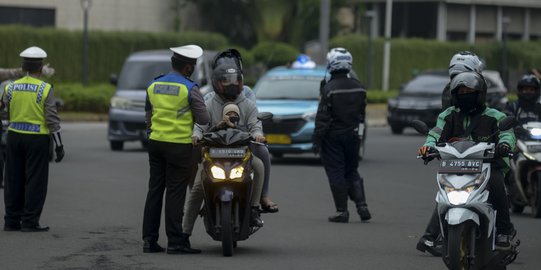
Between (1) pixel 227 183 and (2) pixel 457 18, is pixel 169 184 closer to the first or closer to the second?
(1) pixel 227 183

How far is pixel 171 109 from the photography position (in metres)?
11.6

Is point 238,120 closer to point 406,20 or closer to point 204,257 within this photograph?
point 204,257

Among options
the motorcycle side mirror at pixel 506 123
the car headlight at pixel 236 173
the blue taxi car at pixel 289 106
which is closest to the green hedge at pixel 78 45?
the blue taxi car at pixel 289 106

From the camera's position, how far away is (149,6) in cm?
5084

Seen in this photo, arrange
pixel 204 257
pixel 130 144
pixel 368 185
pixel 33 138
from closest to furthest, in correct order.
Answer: pixel 204 257, pixel 33 138, pixel 368 185, pixel 130 144

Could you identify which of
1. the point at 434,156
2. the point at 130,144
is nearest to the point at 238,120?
the point at 434,156

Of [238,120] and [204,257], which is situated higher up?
[238,120]

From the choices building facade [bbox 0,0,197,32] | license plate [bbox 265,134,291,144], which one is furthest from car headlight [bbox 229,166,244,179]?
building facade [bbox 0,0,197,32]

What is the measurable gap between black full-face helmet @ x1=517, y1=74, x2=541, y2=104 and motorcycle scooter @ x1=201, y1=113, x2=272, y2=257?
15.9 feet

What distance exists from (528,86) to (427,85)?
65.6ft

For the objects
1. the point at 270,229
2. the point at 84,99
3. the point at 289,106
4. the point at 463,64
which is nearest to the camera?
the point at 463,64

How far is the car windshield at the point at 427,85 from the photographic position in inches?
1373

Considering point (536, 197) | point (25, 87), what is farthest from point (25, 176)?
point (536, 197)

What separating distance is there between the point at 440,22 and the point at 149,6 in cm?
1346
